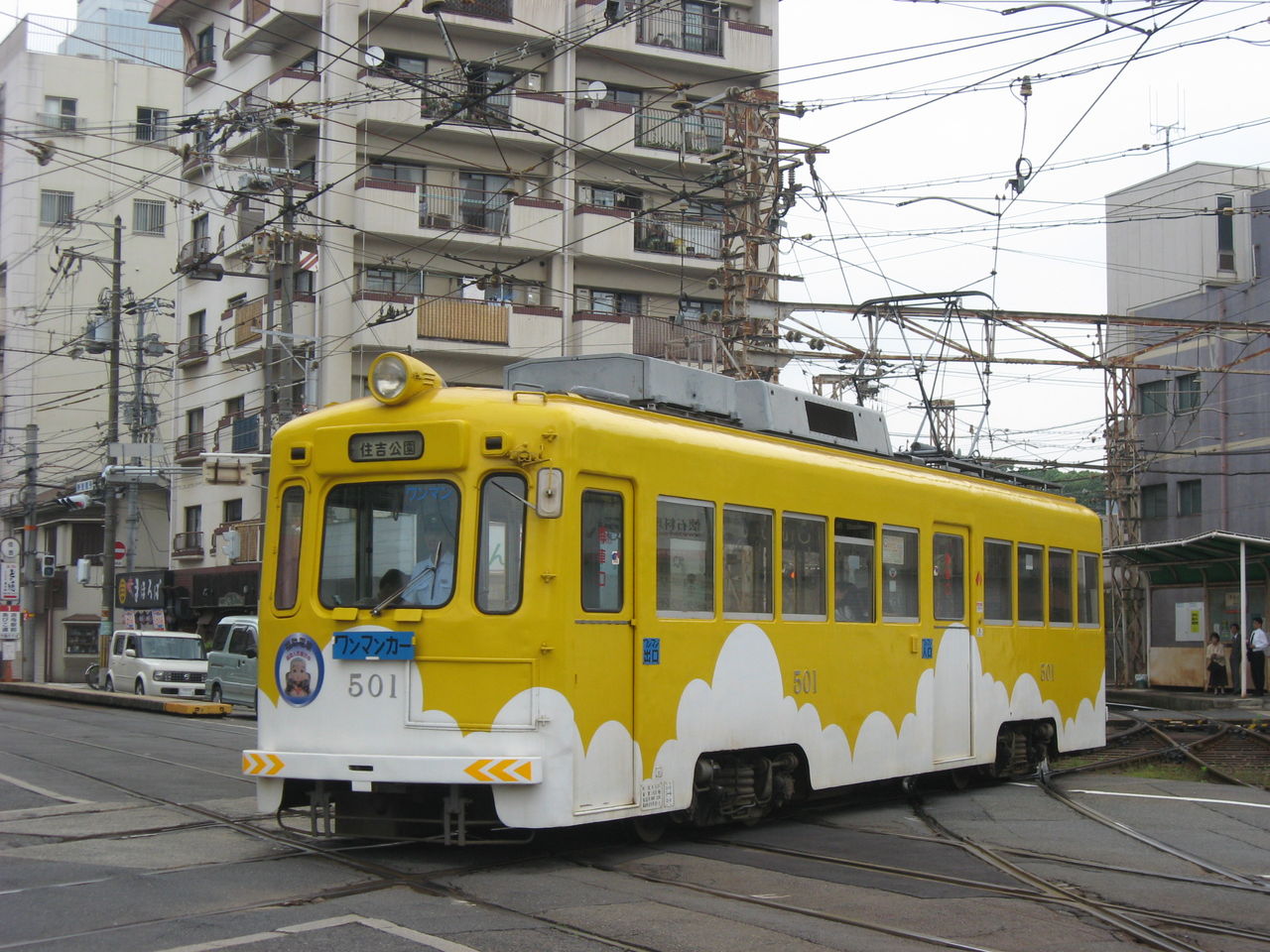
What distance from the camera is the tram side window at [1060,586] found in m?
15.3

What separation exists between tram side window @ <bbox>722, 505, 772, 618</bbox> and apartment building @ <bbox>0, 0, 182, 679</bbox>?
44.5 meters

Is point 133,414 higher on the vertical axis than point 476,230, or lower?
lower

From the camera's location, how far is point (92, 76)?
5441 cm

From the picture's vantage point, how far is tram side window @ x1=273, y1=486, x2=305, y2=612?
9.34 metres

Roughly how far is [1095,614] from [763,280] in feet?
48.9

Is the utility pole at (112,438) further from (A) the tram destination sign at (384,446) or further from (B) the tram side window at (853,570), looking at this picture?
(A) the tram destination sign at (384,446)

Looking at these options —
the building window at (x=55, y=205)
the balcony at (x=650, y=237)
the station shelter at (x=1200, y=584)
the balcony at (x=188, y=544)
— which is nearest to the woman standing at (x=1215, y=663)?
the station shelter at (x=1200, y=584)

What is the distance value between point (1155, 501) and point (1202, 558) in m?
14.1

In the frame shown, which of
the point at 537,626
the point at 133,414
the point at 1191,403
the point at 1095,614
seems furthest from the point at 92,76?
the point at 537,626

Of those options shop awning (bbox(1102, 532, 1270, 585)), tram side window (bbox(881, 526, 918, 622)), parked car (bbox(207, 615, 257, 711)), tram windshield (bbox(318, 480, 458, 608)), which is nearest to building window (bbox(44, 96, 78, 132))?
parked car (bbox(207, 615, 257, 711))

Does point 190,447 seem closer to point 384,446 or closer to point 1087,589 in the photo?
point 1087,589

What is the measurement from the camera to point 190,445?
40344 mm

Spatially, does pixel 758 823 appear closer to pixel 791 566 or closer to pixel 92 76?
pixel 791 566

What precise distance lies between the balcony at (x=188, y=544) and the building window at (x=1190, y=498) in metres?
27.3
